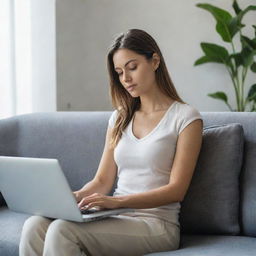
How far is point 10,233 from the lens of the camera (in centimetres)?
213

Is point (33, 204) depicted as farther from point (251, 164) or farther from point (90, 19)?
point (90, 19)

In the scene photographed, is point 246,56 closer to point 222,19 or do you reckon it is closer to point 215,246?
point 222,19

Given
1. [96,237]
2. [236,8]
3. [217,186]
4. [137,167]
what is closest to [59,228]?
[96,237]

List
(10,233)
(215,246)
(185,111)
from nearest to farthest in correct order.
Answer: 1. (215,246)
2. (185,111)
3. (10,233)

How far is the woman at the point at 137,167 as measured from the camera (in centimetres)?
179

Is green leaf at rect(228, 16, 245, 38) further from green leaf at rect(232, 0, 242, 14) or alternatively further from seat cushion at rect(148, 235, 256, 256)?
seat cushion at rect(148, 235, 256, 256)

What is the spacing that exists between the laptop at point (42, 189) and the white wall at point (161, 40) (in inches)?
78.1

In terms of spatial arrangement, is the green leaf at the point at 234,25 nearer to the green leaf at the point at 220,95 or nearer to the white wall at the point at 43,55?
the green leaf at the point at 220,95

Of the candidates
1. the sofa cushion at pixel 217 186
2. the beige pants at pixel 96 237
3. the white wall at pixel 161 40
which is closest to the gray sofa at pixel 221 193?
the sofa cushion at pixel 217 186

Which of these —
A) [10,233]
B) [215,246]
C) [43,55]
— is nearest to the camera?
[215,246]

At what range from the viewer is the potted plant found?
146 inches

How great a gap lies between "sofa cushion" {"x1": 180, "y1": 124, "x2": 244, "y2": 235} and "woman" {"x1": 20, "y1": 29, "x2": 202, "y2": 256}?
0.43 feet

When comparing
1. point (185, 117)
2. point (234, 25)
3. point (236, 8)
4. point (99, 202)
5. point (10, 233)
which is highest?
point (236, 8)

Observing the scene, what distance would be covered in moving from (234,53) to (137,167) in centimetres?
200
